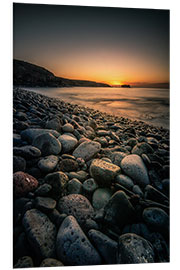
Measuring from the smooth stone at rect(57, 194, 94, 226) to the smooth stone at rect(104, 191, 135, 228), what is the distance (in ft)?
0.54

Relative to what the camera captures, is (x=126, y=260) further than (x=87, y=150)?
No

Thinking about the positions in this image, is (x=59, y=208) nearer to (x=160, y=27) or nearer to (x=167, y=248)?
(x=167, y=248)

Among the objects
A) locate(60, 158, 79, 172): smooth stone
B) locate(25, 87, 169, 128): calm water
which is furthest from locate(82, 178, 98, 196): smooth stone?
locate(25, 87, 169, 128): calm water

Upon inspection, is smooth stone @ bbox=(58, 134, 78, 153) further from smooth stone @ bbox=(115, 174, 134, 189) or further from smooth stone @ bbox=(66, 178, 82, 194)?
smooth stone @ bbox=(115, 174, 134, 189)

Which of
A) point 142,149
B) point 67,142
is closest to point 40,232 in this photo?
point 67,142

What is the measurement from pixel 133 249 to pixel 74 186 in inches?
29.2

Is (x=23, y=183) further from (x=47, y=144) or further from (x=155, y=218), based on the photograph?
(x=155, y=218)

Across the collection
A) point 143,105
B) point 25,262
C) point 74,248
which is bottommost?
point 25,262

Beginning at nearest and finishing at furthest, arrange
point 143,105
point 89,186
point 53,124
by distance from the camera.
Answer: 1. point 89,186
2. point 53,124
3. point 143,105

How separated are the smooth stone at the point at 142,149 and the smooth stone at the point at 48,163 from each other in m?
1.02

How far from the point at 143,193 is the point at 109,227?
1.65 ft

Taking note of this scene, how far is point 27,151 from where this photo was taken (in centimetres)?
166

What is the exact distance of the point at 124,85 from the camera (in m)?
2.37
